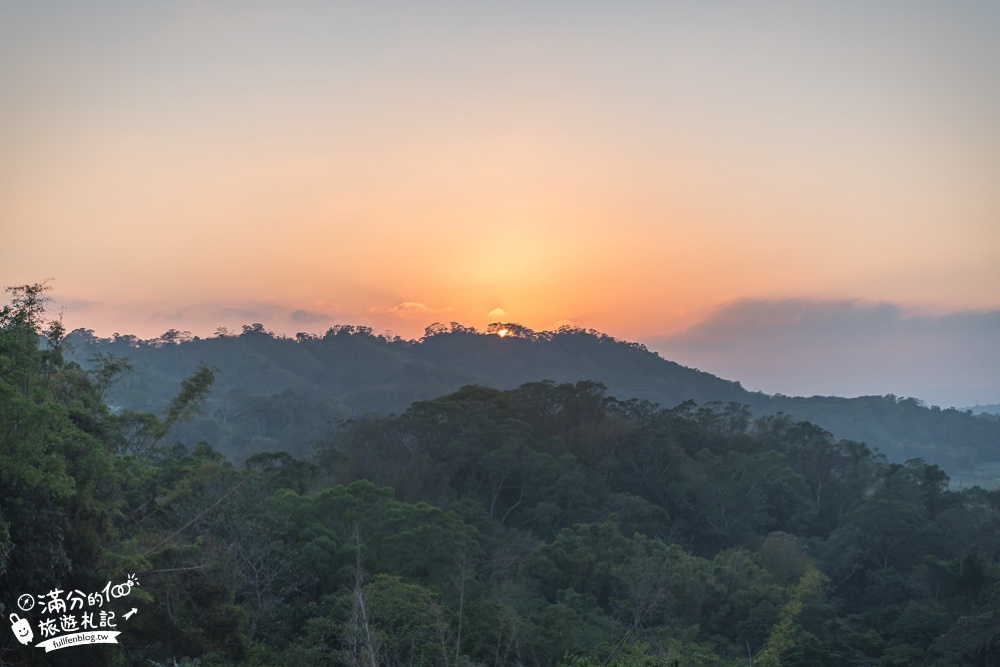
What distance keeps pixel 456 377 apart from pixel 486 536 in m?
73.7

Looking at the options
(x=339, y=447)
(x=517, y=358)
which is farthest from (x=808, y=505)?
(x=517, y=358)

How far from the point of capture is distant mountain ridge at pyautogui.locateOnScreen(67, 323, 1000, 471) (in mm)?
89075

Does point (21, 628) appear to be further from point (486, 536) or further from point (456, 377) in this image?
point (456, 377)

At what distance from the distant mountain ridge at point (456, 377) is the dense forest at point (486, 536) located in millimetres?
40943

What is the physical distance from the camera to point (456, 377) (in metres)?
101

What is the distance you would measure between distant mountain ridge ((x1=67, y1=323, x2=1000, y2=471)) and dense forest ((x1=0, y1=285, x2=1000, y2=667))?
40.9m

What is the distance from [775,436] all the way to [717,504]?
10477 mm

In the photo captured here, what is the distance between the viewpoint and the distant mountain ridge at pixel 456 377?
8908 cm

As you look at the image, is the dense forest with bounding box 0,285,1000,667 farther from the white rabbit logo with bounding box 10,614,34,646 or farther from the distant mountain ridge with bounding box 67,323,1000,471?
the distant mountain ridge with bounding box 67,323,1000,471

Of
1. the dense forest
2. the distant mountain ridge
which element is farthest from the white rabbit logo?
the distant mountain ridge

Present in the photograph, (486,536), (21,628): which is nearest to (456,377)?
(486,536)

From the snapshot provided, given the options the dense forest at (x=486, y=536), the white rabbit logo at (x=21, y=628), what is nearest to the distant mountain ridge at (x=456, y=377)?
the dense forest at (x=486, y=536)

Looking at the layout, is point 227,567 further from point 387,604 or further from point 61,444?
point 61,444

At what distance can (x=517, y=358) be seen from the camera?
4719 inches
